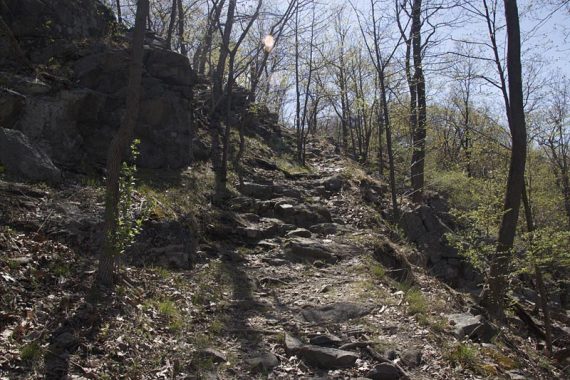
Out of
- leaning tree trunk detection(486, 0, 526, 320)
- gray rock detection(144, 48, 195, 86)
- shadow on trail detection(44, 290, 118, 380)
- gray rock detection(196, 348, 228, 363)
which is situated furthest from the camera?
gray rock detection(144, 48, 195, 86)

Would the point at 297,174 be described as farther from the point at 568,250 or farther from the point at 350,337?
the point at 350,337

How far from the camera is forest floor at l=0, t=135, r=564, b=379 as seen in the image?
5355 mm

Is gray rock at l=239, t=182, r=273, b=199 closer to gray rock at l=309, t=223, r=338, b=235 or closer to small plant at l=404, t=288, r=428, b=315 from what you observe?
gray rock at l=309, t=223, r=338, b=235

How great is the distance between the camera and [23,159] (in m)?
8.48

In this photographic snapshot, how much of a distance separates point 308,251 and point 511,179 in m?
4.80

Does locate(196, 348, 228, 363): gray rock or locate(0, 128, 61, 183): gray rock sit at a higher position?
locate(0, 128, 61, 183): gray rock

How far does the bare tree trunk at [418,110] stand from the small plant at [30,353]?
12.7 m

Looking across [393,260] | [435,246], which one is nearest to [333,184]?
[435,246]

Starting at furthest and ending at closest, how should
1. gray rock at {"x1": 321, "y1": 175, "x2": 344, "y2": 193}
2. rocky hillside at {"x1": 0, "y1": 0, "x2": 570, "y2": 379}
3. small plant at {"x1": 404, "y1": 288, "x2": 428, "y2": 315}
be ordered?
gray rock at {"x1": 321, "y1": 175, "x2": 344, "y2": 193} < small plant at {"x1": 404, "y1": 288, "x2": 428, "y2": 315} < rocky hillside at {"x1": 0, "y1": 0, "x2": 570, "y2": 379}

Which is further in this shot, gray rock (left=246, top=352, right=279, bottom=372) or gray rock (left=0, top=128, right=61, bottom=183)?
gray rock (left=0, top=128, right=61, bottom=183)

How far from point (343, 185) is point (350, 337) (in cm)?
1004

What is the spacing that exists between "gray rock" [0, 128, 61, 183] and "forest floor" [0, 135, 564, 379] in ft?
1.40

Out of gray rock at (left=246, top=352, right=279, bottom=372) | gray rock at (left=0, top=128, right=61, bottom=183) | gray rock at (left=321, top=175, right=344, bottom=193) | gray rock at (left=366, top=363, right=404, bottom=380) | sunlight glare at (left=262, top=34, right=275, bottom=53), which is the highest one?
sunlight glare at (left=262, top=34, right=275, bottom=53)

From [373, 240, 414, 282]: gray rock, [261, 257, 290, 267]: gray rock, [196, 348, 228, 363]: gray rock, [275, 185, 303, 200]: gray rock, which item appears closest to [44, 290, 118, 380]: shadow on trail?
[196, 348, 228, 363]: gray rock
